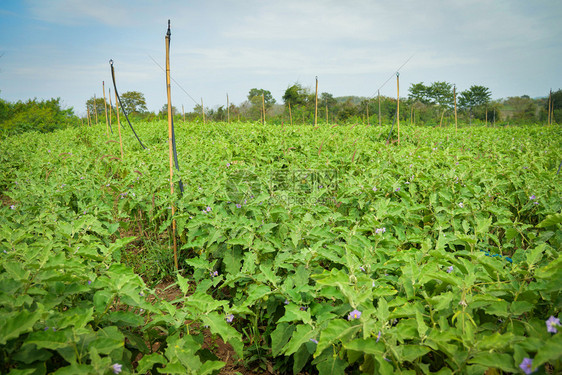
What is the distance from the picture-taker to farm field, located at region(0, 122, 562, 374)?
1.20 m

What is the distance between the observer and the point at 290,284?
1.77 metres

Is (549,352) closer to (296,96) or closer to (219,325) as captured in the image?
(219,325)

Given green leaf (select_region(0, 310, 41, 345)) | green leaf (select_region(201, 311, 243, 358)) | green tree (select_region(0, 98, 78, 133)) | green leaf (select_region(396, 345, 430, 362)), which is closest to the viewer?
green leaf (select_region(0, 310, 41, 345))

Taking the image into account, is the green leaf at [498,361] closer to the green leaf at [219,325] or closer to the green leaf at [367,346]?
the green leaf at [367,346]

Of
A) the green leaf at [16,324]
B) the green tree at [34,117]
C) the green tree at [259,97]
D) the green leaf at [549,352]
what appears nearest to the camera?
the green leaf at [549,352]

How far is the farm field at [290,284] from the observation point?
1.20 m

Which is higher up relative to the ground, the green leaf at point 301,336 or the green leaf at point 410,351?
the green leaf at point 410,351

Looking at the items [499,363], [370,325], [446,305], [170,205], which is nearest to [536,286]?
[446,305]

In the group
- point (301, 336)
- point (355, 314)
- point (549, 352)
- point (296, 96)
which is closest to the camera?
point (549, 352)

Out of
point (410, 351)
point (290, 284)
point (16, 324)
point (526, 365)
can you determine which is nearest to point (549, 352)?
point (526, 365)

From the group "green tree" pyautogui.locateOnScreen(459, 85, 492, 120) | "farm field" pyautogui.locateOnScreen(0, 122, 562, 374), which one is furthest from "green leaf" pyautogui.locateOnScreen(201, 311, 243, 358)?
"green tree" pyautogui.locateOnScreen(459, 85, 492, 120)

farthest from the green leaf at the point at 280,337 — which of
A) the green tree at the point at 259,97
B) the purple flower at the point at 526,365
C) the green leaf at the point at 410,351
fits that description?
the green tree at the point at 259,97

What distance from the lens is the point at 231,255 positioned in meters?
2.26

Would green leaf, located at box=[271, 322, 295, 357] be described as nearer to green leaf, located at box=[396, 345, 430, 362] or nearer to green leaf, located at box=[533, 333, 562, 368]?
green leaf, located at box=[396, 345, 430, 362]
